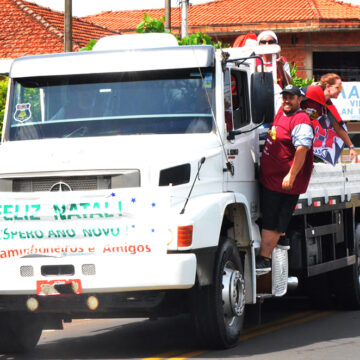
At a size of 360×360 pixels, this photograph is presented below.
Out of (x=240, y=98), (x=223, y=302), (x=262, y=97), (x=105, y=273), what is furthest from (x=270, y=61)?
(x=105, y=273)

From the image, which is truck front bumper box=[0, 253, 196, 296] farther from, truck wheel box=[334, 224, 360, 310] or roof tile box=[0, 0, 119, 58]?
roof tile box=[0, 0, 119, 58]

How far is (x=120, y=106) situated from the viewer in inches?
389

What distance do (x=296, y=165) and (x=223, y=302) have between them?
1.56m

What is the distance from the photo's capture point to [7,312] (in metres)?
10.0

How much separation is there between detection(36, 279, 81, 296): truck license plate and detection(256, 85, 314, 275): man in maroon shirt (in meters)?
2.25

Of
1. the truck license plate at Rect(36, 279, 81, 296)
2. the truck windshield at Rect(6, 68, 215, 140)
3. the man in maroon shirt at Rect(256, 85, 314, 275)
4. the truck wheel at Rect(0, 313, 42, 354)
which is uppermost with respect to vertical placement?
the truck windshield at Rect(6, 68, 215, 140)

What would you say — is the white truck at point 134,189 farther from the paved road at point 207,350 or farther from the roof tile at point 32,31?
the roof tile at point 32,31

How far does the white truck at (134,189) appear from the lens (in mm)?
8914

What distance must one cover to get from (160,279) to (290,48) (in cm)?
3238

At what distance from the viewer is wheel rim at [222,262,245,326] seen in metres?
9.68

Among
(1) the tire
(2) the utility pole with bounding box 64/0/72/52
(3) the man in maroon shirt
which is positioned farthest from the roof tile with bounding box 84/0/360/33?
(1) the tire

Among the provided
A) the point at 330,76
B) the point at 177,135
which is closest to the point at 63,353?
the point at 177,135

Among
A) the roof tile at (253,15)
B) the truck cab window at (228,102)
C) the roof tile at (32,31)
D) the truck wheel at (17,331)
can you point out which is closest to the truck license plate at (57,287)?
the truck wheel at (17,331)

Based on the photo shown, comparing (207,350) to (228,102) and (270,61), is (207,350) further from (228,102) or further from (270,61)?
(270,61)
